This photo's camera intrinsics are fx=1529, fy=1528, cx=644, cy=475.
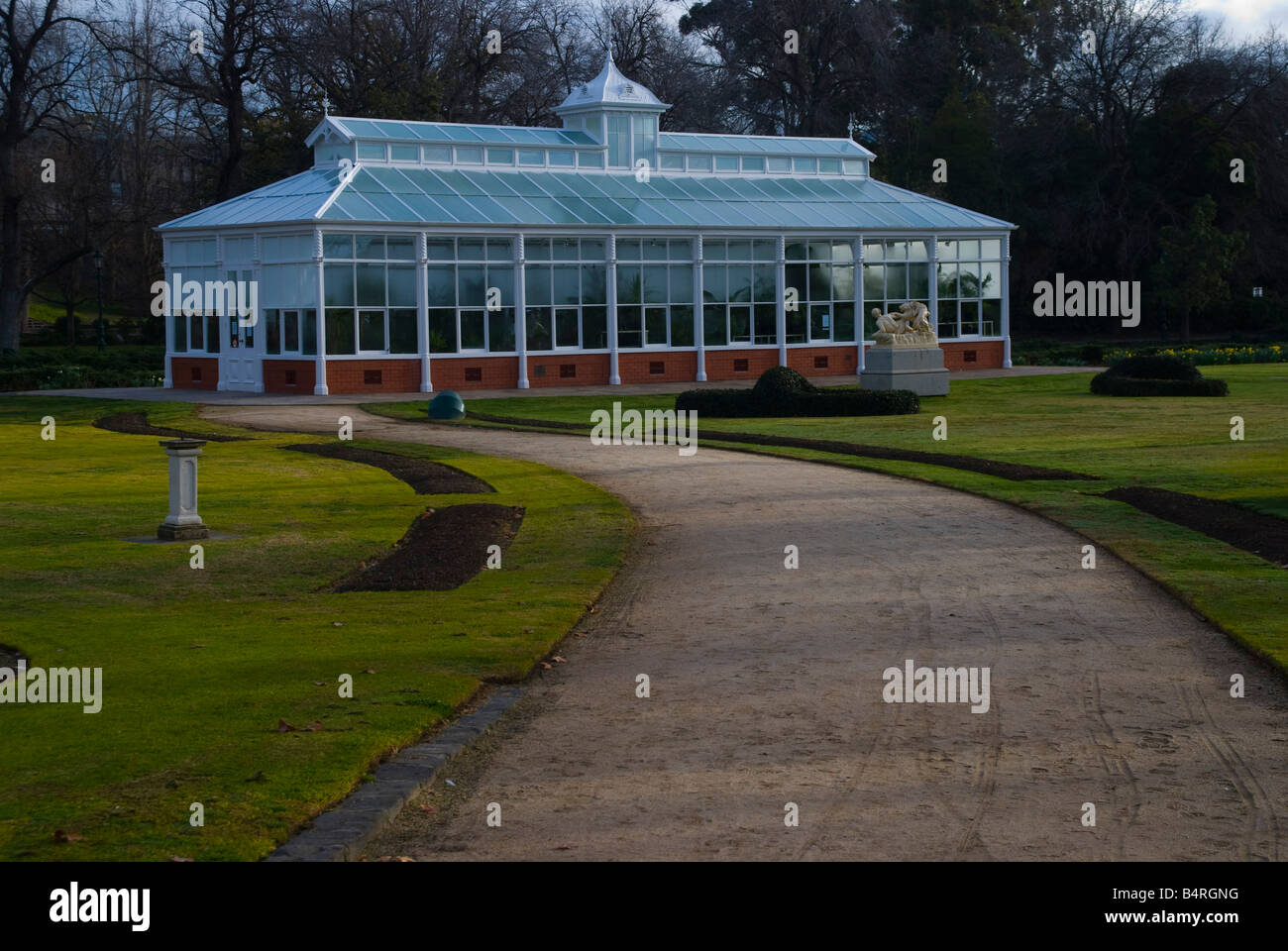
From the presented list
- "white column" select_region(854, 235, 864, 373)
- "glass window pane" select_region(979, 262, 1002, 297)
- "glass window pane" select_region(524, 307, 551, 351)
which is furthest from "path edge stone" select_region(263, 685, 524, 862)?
"glass window pane" select_region(979, 262, 1002, 297)

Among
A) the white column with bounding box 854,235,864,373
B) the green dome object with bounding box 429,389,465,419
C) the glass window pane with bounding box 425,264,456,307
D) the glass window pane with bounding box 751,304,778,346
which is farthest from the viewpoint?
the white column with bounding box 854,235,864,373

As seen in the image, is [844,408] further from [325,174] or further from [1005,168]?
[1005,168]

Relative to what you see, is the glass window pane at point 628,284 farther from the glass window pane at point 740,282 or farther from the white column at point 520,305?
the white column at point 520,305

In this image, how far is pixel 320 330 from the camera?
4094 centimetres

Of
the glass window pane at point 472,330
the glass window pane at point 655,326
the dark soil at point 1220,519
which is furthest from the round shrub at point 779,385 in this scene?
the dark soil at point 1220,519

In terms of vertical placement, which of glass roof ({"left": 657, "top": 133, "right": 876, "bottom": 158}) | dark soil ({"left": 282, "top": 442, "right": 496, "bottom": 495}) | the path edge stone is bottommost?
the path edge stone

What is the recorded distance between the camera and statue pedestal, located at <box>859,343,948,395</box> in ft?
126

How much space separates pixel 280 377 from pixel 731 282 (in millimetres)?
14750

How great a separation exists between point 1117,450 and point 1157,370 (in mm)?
15228

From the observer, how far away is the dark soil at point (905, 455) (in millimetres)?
21984

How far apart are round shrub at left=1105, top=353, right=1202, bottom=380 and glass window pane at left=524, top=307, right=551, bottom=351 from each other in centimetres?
1597

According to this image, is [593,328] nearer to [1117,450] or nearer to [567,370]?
[567,370]

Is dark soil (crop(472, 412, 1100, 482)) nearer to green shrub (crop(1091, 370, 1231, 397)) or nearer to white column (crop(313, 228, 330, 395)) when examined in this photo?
white column (crop(313, 228, 330, 395))

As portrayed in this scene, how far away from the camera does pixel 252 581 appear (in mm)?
14117
